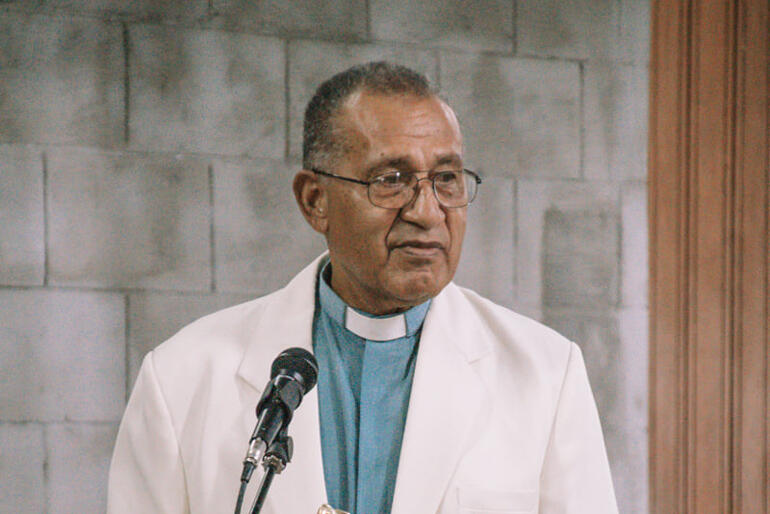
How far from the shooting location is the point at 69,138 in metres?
2.55

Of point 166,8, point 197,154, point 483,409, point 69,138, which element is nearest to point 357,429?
point 483,409

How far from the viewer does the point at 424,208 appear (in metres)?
1.79

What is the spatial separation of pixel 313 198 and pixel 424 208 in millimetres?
343

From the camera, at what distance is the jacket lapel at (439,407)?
181 centimetres

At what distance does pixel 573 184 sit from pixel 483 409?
121 cm

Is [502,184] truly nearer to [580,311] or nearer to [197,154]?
[580,311]

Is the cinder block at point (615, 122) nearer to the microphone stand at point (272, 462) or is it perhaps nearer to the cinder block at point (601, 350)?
the cinder block at point (601, 350)

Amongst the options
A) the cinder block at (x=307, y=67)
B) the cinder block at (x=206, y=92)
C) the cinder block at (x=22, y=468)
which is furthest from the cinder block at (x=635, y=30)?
the cinder block at (x=22, y=468)

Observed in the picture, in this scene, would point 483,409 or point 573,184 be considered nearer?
point 483,409

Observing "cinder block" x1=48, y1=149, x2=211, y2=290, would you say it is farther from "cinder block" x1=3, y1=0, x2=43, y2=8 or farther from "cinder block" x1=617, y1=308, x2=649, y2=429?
"cinder block" x1=617, y1=308, x2=649, y2=429

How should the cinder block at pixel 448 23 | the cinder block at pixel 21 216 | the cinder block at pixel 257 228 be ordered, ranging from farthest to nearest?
the cinder block at pixel 448 23, the cinder block at pixel 257 228, the cinder block at pixel 21 216

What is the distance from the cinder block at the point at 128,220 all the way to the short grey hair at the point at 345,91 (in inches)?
31.1

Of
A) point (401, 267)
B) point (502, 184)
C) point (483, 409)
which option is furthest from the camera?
point (502, 184)

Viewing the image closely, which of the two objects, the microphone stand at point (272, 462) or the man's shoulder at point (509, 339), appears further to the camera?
the man's shoulder at point (509, 339)
